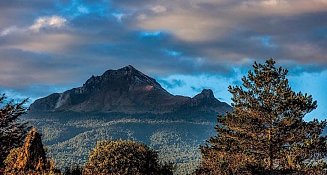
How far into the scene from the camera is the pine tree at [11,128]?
145ft

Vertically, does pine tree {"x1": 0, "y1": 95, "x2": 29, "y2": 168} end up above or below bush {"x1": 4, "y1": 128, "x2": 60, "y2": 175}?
above

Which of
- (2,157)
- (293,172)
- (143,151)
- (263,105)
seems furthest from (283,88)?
(2,157)

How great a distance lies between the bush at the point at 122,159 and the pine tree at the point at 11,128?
1163 cm

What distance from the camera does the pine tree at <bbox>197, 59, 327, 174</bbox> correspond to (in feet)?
171

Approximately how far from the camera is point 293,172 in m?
41.2

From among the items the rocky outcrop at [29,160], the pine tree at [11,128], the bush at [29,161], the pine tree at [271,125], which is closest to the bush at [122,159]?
the bush at [29,161]

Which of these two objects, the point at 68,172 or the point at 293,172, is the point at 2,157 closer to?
the point at 68,172

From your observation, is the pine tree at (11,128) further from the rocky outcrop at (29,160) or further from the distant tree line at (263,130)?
the rocky outcrop at (29,160)

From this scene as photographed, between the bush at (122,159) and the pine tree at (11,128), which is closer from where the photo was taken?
the bush at (122,159)

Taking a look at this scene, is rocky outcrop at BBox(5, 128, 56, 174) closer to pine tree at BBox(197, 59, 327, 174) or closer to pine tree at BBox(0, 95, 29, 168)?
pine tree at BBox(0, 95, 29, 168)

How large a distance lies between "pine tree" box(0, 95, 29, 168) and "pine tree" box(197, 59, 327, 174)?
56.6ft

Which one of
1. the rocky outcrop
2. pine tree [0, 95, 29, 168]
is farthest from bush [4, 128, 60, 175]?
pine tree [0, 95, 29, 168]

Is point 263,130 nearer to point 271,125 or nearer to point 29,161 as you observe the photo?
point 271,125

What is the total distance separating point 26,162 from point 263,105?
92.0 ft
